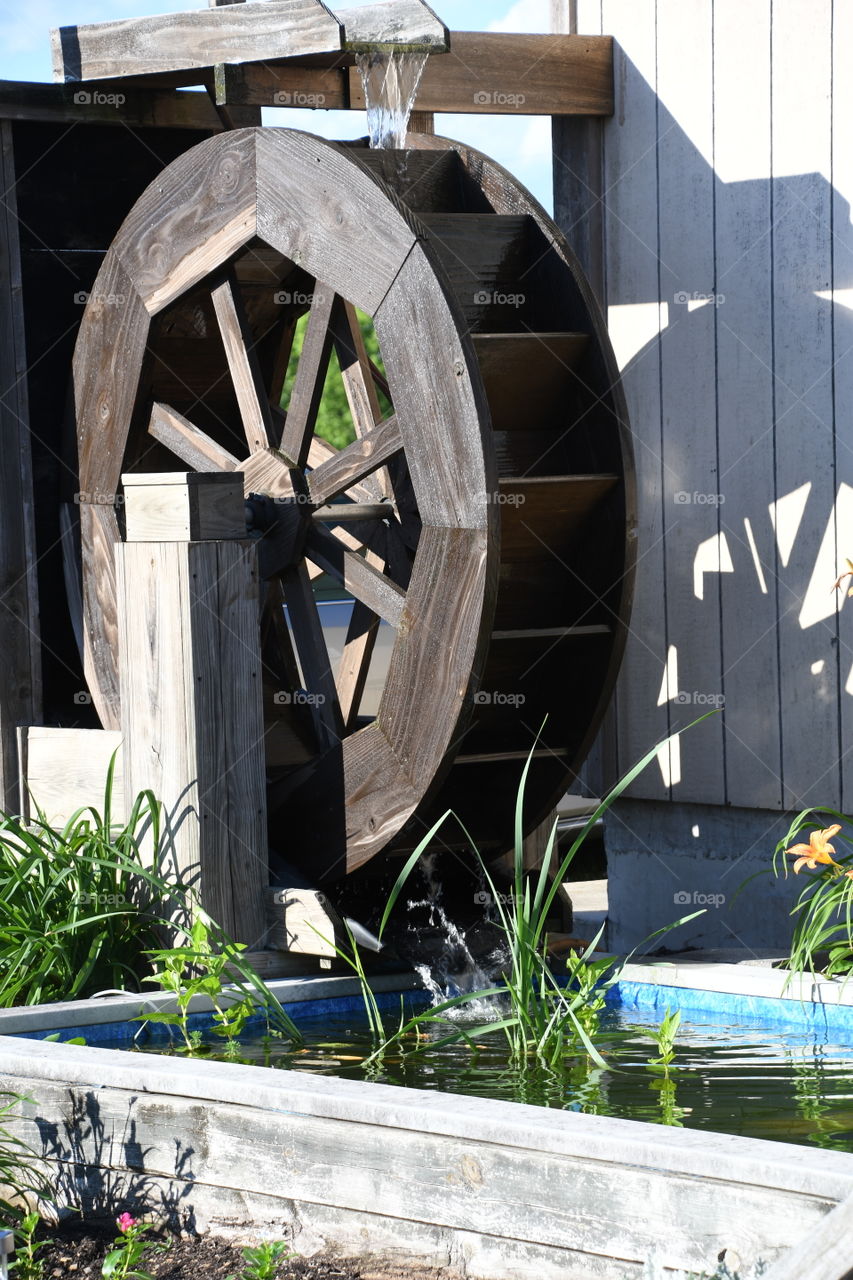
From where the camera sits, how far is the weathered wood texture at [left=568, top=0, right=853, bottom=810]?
15.6 feet

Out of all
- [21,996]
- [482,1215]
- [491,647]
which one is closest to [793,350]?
[491,647]

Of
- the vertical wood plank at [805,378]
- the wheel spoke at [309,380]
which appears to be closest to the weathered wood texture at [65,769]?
the wheel spoke at [309,380]

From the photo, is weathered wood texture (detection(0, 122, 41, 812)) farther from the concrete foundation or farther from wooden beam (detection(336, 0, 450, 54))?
the concrete foundation

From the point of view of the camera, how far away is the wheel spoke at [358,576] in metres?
4.64

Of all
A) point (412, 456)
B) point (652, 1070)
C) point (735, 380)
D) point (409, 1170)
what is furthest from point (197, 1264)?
point (735, 380)

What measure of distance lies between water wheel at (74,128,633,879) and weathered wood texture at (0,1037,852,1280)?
5.16ft

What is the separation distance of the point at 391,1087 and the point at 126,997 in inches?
47.6

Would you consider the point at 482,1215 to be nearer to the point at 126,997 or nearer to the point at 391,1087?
the point at 391,1087

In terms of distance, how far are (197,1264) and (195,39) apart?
12.0ft

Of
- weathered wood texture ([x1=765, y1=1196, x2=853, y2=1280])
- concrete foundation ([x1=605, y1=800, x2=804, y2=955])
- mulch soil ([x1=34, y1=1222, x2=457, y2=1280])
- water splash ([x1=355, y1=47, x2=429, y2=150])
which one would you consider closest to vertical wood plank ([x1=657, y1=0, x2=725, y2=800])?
concrete foundation ([x1=605, y1=800, x2=804, y2=955])

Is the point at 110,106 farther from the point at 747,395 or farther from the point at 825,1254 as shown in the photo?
the point at 825,1254

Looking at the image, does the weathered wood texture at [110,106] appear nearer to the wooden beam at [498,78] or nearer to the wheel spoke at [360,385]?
the wooden beam at [498,78]

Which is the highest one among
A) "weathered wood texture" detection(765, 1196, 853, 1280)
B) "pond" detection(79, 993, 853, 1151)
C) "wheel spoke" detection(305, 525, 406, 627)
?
"wheel spoke" detection(305, 525, 406, 627)

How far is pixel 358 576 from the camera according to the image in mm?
4801
